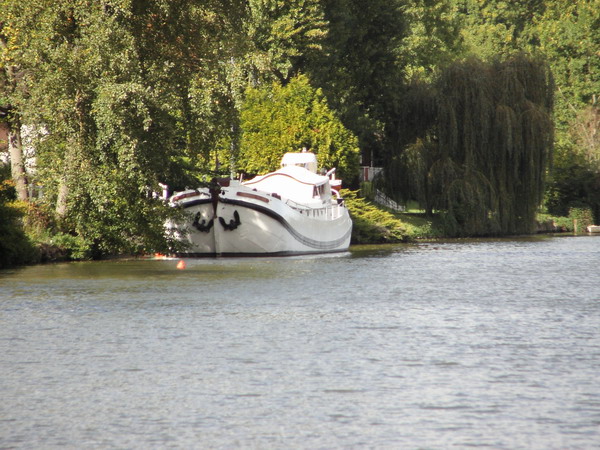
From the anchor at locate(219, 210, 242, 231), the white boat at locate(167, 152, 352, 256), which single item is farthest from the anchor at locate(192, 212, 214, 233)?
the anchor at locate(219, 210, 242, 231)

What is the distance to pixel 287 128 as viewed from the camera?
2002 inches

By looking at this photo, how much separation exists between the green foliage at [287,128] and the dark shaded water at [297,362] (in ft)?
74.1

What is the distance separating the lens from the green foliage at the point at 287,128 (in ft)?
165

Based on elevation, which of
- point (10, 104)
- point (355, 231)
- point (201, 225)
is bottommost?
point (355, 231)

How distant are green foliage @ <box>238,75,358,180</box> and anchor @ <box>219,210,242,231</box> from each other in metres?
14.0

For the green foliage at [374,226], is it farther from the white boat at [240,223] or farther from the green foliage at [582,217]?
the green foliage at [582,217]

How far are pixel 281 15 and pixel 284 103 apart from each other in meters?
4.13

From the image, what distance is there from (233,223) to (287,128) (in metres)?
14.9

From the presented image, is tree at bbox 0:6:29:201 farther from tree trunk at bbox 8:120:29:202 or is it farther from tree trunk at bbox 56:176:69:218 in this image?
tree trunk at bbox 56:176:69:218

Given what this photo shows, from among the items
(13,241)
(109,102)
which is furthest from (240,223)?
(109,102)

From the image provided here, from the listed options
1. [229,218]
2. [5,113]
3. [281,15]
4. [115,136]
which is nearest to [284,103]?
[281,15]

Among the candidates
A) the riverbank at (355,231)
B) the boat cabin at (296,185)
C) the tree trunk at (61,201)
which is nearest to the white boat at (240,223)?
the boat cabin at (296,185)

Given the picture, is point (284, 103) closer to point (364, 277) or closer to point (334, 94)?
point (334, 94)

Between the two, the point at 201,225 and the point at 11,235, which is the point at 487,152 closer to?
the point at 201,225
